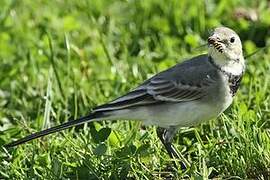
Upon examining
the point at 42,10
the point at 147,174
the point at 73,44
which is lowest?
the point at 147,174

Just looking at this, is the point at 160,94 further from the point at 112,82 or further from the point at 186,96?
the point at 112,82

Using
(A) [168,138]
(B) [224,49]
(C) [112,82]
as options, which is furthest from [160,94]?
(C) [112,82]

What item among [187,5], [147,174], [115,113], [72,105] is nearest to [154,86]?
[115,113]

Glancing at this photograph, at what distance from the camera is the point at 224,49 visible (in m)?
5.55

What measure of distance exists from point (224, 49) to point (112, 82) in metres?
1.58

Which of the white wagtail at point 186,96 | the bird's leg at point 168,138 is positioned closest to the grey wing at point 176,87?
the white wagtail at point 186,96

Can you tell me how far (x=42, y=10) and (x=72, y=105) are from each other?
219cm

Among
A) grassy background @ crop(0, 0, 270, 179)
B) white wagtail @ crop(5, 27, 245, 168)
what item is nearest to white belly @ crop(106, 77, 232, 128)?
white wagtail @ crop(5, 27, 245, 168)

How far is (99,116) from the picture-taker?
5527mm

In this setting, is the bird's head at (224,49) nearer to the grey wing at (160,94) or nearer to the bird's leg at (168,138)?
the grey wing at (160,94)

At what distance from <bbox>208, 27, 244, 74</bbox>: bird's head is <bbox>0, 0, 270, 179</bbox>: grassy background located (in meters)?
0.35

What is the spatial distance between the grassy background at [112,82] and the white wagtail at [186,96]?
0.45 ft

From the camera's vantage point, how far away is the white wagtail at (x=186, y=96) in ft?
17.8

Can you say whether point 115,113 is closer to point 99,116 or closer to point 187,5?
point 99,116
